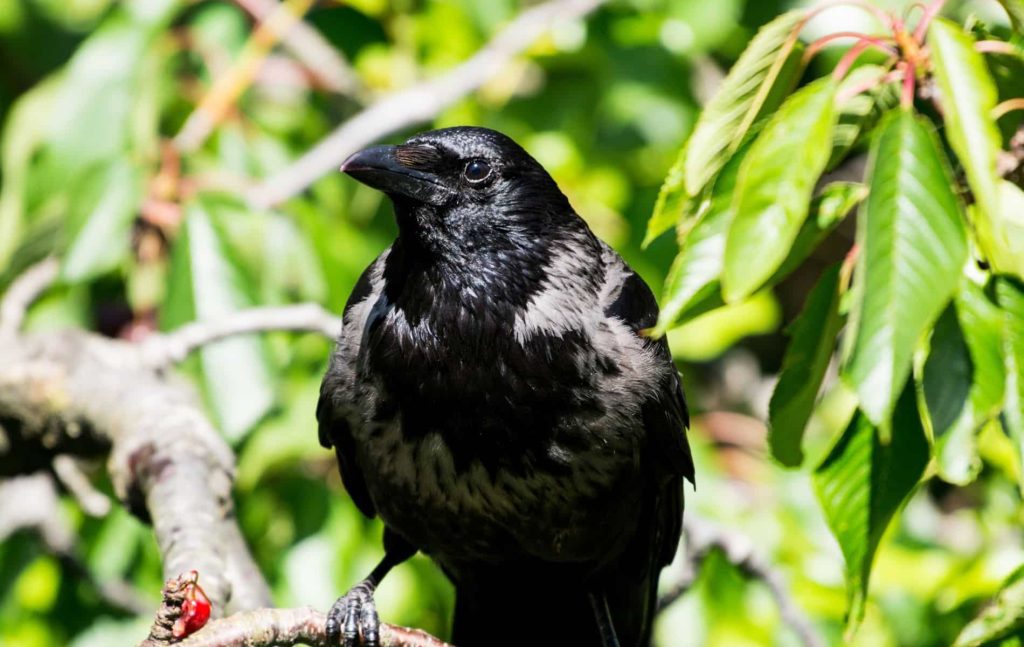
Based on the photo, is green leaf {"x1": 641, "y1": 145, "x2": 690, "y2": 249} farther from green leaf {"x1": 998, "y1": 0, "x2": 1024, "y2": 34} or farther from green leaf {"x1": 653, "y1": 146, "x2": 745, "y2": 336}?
green leaf {"x1": 998, "y1": 0, "x2": 1024, "y2": 34}

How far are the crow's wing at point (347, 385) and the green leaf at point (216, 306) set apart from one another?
0.27 metres

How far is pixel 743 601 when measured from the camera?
364 centimetres

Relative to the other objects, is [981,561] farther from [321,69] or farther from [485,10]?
[321,69]

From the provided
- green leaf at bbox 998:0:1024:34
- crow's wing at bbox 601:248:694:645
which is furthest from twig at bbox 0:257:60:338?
green leaf at bbox 998:0:1024:34

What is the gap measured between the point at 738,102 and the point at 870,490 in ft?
2.03

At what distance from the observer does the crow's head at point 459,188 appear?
9.57 feet

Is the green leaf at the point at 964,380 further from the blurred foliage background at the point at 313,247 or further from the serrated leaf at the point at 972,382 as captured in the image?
the blurred foliage background at the point at 313,247

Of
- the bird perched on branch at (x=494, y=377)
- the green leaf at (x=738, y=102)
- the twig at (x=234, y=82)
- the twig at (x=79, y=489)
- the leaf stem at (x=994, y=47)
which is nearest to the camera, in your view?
the green leaf at (x=738, y=102)

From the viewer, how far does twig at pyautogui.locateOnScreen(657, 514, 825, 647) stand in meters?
3.44

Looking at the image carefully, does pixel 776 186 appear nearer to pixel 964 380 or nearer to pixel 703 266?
pixel 703 266

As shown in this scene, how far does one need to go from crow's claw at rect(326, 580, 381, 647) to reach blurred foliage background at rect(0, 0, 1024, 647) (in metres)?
0.53

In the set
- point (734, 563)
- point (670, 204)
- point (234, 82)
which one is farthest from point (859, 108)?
point (234, 82)

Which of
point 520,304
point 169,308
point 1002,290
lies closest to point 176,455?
point 169,308

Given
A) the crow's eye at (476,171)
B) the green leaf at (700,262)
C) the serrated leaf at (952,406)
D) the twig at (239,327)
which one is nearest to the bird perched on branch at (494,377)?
the crow's eye at (476,171)
